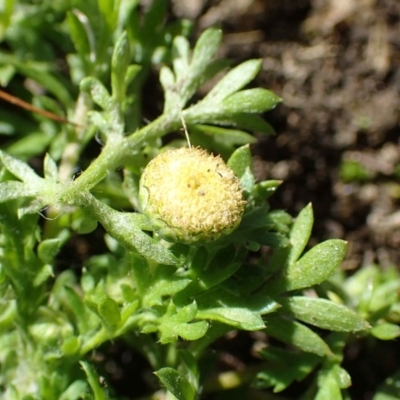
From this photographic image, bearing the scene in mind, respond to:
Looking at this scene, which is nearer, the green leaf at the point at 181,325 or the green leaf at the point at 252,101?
the green leaf at the point at 181,325

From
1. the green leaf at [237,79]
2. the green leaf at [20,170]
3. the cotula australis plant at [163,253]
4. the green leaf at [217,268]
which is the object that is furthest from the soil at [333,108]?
the green leaf at [20,170]

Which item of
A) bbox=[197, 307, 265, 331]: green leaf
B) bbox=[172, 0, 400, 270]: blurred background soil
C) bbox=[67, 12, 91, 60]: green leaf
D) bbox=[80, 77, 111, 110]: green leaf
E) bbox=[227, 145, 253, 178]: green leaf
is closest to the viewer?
bbox=[197, 307, 265, 331]: green leaf

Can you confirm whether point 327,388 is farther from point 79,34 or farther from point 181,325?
point 79,34

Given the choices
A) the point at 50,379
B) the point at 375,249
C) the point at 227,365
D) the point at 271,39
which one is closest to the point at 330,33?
the point at 271,39

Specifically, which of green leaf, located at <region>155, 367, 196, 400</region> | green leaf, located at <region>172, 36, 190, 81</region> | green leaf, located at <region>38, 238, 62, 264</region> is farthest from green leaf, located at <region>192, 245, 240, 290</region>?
green leaf, located at <region>172, 36, 190, 81</region>

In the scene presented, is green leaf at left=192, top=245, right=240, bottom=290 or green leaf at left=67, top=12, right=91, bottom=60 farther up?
green leaf at left=67, top=12, right=91, bottom=60

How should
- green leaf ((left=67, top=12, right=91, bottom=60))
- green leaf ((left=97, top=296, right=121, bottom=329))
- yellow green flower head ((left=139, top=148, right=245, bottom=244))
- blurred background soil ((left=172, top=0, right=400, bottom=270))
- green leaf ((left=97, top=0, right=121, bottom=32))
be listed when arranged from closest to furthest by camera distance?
yellow green flower head ((left=139, top=148, right=245, bottom=244)) < green leaf ((left=97, top=296, right=121, bottom=329)) < green leaf ((left=97, top=0, right=121, bottom=32)) < green leaf ((left=67, top=12, right=91, bottom=60)) < blurred background soil ((left=172, top=0, right=400, bottom=270))

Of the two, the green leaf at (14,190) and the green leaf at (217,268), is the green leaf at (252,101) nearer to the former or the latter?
the green leaf at (217,268)

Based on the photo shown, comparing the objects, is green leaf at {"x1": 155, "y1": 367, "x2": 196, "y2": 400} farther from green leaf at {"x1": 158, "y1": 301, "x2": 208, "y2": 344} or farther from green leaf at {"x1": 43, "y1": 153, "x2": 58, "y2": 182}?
green leaf at {"x1": 43, "y1": 153, "x2": 58, "y2": 182}
